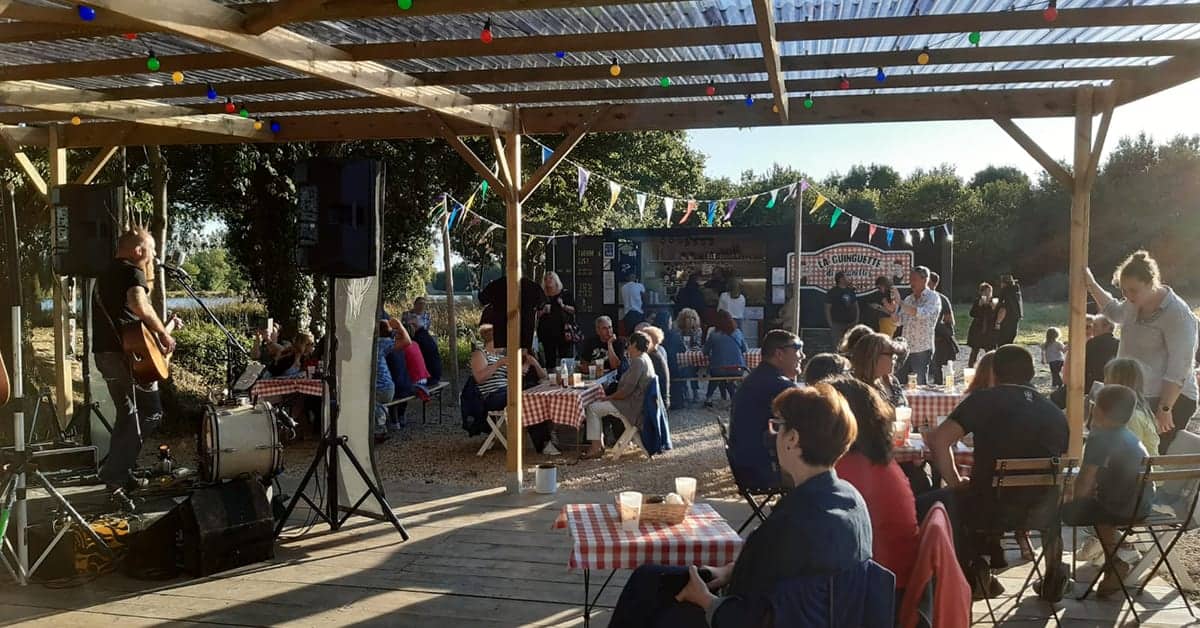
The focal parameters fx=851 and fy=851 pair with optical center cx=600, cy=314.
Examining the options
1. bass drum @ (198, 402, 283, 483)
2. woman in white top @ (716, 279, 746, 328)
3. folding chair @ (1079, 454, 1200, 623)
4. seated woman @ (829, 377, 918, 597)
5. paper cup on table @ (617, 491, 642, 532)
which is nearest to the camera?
seated woman @ (829, 377, 918, 597)

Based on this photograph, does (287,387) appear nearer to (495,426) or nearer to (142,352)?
(495,426)

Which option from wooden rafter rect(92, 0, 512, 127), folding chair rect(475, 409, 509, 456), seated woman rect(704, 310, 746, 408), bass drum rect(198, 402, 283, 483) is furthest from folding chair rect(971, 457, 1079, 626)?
seated woman rect(704, 310, 746, 408)

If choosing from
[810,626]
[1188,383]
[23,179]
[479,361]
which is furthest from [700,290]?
[810,626]

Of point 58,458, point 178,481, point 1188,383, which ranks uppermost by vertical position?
point 1188,383

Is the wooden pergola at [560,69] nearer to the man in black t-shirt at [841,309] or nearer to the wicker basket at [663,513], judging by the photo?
the wicker basket at [663,513]

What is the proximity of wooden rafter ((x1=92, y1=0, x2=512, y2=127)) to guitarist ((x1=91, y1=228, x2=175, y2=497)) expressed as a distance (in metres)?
1.73

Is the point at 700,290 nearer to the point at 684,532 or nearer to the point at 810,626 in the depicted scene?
the point at 684,532

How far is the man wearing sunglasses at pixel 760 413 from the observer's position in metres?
4.39

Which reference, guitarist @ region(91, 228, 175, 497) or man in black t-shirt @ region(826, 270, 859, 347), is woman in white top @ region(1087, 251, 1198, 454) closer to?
guitarist @ region(91, 228, 175, 497)

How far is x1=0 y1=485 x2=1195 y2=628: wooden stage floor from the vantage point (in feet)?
12.4

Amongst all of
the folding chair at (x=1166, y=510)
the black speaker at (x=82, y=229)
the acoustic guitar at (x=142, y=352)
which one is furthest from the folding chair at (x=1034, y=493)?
the black speaker at (x=82, y=229)

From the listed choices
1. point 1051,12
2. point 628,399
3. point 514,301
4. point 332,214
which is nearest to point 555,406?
point 628,399

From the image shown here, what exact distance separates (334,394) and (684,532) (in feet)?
9.14

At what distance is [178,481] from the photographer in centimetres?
571
